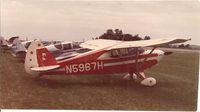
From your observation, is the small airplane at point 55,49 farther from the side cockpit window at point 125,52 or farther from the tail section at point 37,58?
the side cockpit window at point 125,52

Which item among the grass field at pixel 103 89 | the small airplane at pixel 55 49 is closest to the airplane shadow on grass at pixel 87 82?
the grass field at pixel 103 89

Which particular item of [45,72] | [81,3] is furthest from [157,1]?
[45,72]

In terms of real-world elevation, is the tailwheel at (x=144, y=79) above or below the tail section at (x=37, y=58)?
below

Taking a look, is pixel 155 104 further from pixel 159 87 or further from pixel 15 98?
pixel 15 98

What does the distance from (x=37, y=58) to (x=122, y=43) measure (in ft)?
1.53

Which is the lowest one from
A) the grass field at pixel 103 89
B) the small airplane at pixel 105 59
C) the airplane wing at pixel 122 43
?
the grass field at pixel 103 89

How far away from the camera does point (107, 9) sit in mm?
2131

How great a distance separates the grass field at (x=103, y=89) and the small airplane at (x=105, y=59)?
0.11ft

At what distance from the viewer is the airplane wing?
2.14 meters

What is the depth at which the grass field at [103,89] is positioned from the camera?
2094 millimetres

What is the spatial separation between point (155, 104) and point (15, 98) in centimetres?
76

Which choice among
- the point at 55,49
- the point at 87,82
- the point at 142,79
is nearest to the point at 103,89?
the point at 87,82

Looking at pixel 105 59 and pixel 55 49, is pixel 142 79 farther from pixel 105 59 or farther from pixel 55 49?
pixel 55 49

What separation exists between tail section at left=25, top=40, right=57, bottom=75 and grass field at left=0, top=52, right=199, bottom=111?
0.13 feet
